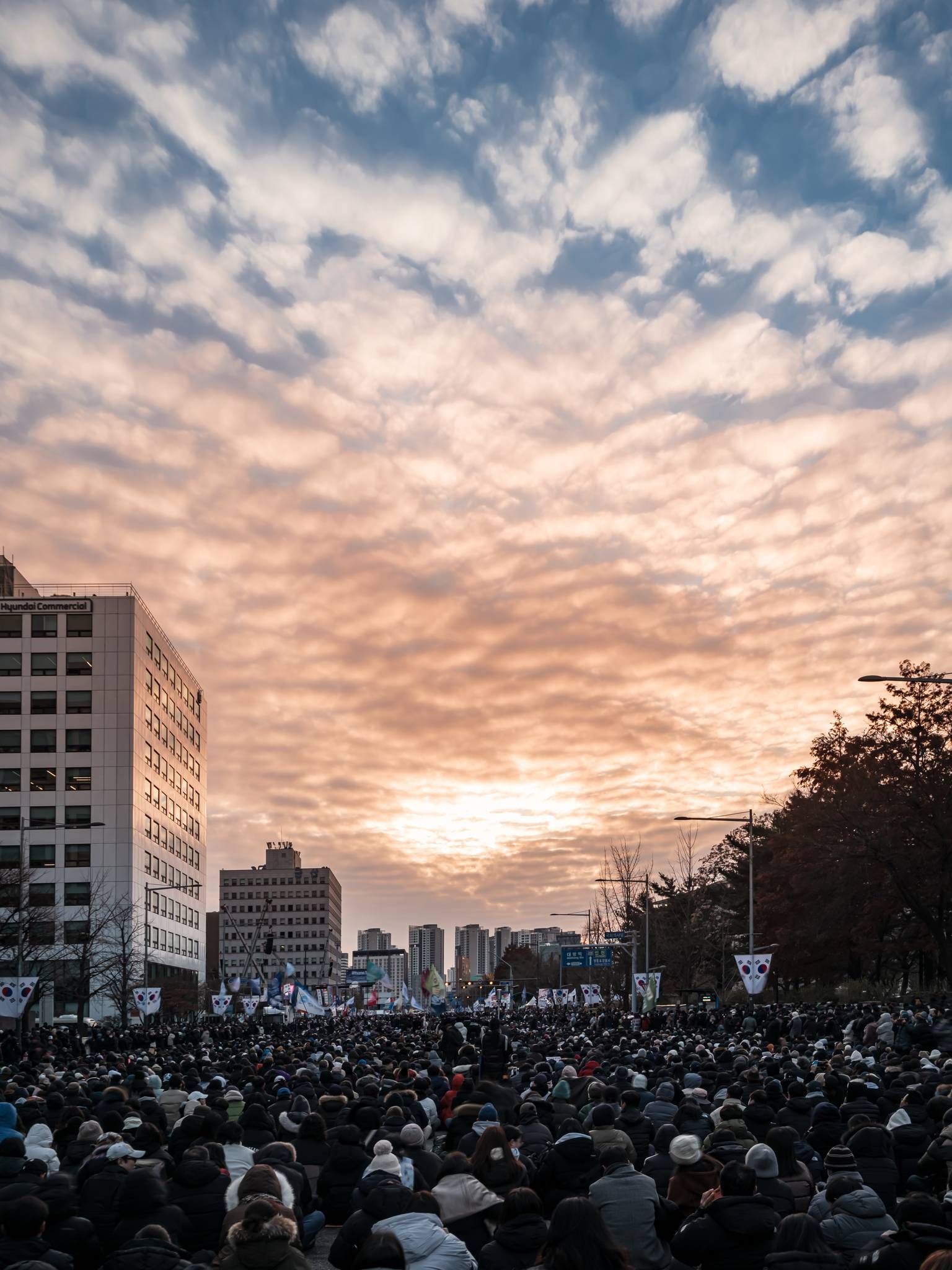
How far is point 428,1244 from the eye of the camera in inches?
334

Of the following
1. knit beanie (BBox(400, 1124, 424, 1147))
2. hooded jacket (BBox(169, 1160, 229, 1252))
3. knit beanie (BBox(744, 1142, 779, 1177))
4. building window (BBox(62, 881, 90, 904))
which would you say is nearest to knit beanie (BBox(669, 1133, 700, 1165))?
knit beanie (BBox(744, 1142, 779, 1177))

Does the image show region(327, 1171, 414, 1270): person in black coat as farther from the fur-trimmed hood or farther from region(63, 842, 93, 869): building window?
region(63, 842, 93, 869): building window

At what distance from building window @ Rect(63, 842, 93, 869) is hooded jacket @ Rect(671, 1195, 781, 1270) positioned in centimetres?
9020

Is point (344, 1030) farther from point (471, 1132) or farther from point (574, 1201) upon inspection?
point (574, 1201)

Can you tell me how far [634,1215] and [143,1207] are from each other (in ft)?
11.7

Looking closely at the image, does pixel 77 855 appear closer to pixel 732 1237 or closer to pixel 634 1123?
pixel 634 1123

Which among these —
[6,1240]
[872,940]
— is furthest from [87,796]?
[6,1240]

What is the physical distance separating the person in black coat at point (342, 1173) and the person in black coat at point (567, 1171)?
9.61 ft

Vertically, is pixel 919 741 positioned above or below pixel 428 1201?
above

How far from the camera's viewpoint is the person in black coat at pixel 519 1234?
827cm

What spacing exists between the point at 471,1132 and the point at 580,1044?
76.8 ft

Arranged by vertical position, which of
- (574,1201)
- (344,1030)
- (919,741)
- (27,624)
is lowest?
(344,1030)

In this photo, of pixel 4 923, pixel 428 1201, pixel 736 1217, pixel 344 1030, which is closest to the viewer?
pixel 736 1217

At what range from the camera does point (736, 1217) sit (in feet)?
26.4
